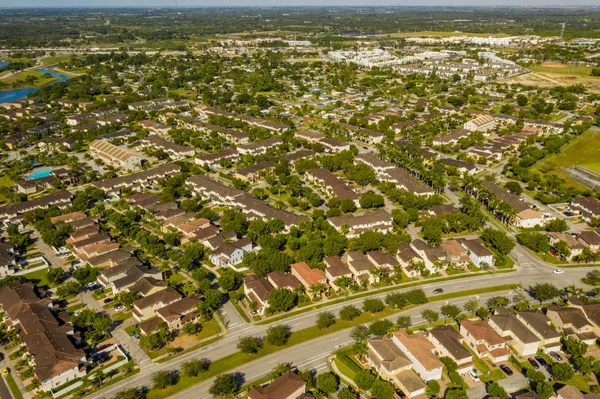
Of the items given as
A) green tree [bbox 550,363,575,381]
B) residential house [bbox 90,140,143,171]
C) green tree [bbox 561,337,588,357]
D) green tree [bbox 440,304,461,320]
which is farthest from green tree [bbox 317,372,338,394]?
residential house [bbox 90,140,143,171]

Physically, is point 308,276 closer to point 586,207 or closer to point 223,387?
point 223,387

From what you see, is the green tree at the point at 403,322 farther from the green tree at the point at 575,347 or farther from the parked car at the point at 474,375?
the green tree at the point at 575,347

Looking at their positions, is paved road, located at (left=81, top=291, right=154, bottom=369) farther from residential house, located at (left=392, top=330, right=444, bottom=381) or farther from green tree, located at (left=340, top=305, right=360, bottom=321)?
residential house, located at (left=392, top=330, right=444, bottom=381)

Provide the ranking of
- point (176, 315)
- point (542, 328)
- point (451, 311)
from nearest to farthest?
point (542, 328)
point (176, 315)
point (451, 311)

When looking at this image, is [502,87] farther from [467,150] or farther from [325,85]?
[467,150]

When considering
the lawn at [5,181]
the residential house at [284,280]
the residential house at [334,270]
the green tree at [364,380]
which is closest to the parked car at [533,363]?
the green tree at [364,380]

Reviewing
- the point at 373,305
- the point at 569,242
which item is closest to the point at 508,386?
the point at 373,305
